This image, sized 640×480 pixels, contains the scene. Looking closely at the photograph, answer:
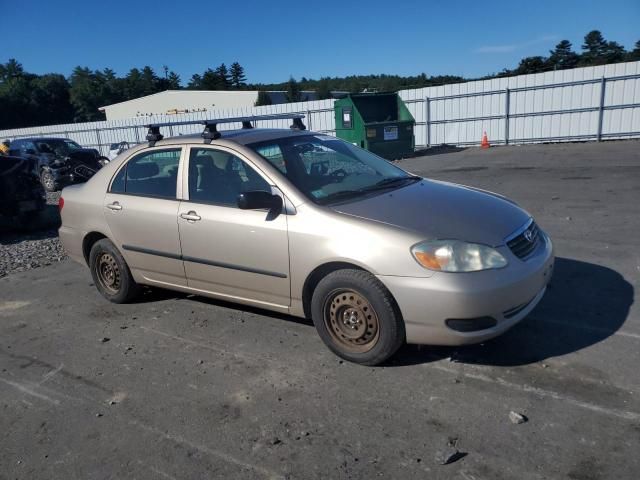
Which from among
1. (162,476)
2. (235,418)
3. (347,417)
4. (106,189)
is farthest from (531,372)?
(106,189)

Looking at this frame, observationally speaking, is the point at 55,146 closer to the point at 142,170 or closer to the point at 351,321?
the point at 142,170

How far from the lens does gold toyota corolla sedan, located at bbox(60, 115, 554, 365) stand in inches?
125

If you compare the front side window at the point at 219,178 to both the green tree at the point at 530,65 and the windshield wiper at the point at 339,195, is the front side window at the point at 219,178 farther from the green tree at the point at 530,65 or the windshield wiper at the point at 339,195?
the green tree at the point at 530,65

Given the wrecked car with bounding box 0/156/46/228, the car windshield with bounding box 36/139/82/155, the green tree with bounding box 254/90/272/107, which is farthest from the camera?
the green tree with bounding box 254/90/272/107

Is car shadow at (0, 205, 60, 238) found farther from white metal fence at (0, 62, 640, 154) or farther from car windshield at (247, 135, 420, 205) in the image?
white metal fence at (0, 62, 640, 154)

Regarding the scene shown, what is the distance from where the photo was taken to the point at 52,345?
433 centimetres

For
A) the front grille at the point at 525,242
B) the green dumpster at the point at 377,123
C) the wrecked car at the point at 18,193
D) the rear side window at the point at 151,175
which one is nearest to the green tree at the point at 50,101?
the green dumpster at the point at 377,123

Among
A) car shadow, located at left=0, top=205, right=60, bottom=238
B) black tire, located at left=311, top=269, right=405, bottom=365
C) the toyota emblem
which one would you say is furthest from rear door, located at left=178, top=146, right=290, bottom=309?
car shadow, located at left=0, top=205, right=60, bottom=238

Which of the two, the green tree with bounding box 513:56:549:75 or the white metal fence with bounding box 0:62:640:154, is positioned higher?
the green tree with bounding box 513:56:549:75

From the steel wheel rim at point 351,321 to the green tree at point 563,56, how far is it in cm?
6738

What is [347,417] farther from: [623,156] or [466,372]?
[623,156]

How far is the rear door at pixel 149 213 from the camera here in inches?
174

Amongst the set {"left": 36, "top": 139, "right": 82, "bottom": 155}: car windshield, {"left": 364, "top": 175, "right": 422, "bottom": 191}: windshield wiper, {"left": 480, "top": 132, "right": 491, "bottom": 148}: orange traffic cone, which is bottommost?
{"left": 480, "top": 132, "right": 491, "bottom": 148}: orange traffic cone

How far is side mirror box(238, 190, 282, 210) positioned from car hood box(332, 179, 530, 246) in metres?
0.45
